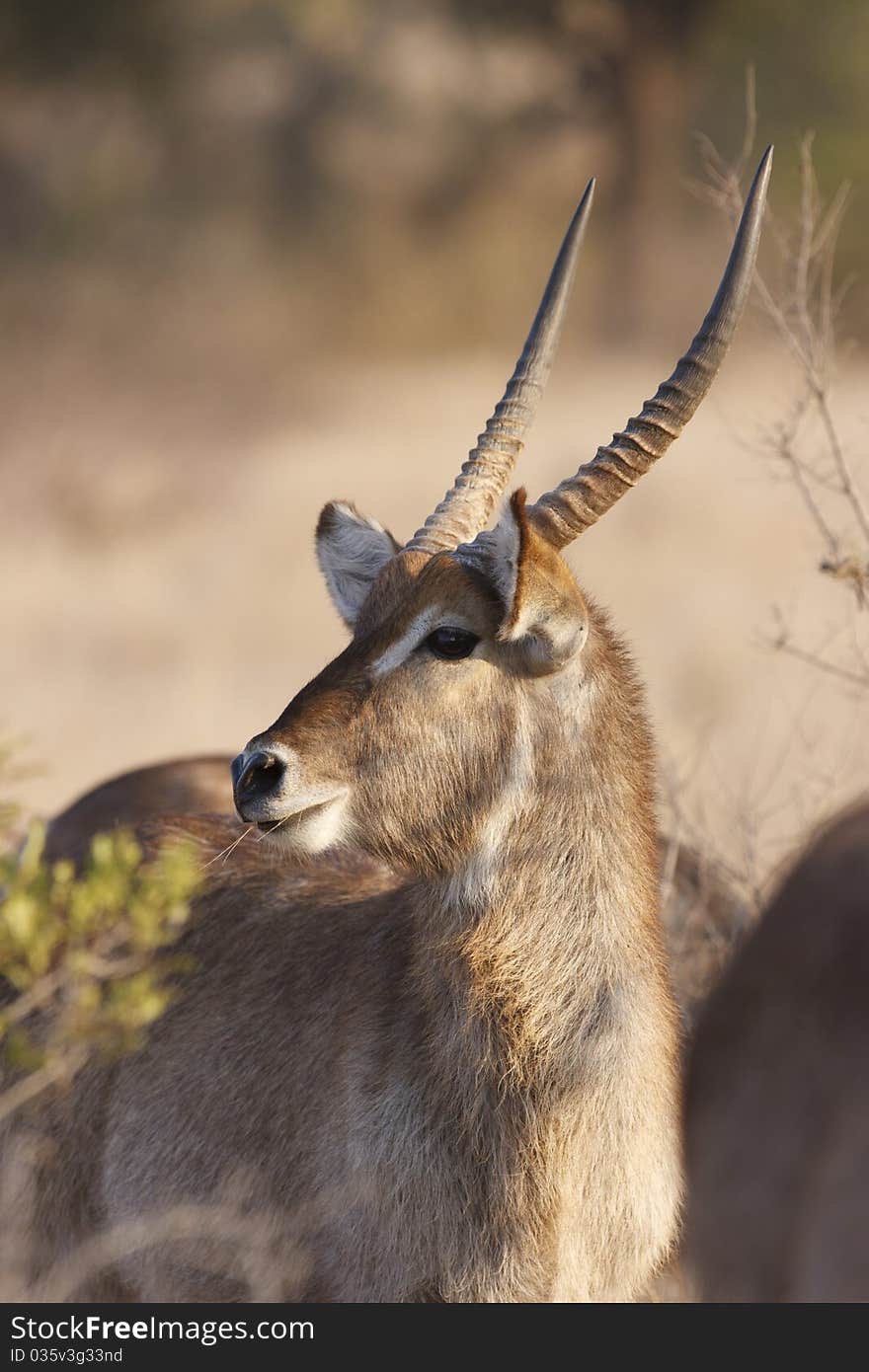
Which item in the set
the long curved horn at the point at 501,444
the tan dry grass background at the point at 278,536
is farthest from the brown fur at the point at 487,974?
the tan dry grass background at the point at 278,536

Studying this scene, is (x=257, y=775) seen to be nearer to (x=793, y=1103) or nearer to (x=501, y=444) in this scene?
(x=501, y=444)

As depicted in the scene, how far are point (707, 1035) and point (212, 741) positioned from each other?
10912mm

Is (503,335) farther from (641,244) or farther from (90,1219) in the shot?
(90,1219)

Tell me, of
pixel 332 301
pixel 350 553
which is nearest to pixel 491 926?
pixel 350 553

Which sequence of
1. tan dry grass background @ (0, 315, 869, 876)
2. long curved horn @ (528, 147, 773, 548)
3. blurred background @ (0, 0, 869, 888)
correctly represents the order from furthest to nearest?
1. blurred background @ (0, 0, 869, 888)
2. tan dry grass background @ (0, 315, 869, 876)
3. long curved horn @ (528, 147, 773, 548)

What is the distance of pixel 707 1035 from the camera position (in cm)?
282

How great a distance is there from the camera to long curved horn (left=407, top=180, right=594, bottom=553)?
446 cm

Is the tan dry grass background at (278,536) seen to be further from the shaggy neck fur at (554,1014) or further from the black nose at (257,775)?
the black nose at (257,775)

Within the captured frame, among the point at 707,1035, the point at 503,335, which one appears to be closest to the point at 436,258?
the point at 503,335

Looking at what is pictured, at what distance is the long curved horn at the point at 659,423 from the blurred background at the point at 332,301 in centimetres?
975

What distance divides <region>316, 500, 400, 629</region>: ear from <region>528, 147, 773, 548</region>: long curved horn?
650 millimetres

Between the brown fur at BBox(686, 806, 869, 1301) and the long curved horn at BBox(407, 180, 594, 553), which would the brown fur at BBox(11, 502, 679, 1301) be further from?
the brown fur at BBox(686, 806, 869, 1301)

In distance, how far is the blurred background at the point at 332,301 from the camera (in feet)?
49.5

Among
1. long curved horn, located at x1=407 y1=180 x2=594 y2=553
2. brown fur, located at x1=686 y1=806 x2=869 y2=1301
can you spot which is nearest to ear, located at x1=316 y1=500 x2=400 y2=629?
long curved horn, located at x1=407 y1=180 x2=594 y2=553
